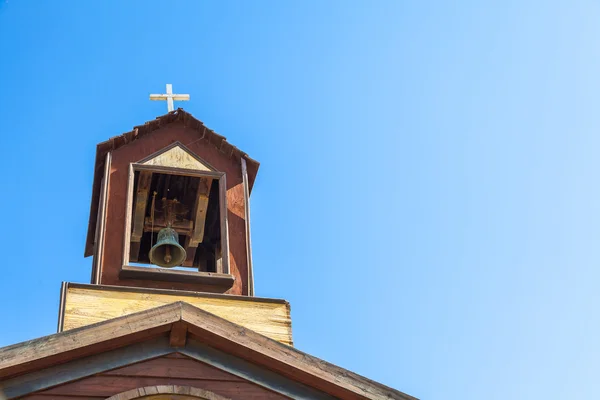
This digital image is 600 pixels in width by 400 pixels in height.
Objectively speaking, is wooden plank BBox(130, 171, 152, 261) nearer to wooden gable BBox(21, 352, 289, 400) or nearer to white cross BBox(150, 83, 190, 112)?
white cross BBox(150, 83, 190, 112)

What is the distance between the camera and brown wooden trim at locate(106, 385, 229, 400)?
6.43m

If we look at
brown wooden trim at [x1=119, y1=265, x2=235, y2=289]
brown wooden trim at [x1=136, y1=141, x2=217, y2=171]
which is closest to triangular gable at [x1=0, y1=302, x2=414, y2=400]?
brown wooden trim at [x1=119, y1=265, x2=235, y2=289]

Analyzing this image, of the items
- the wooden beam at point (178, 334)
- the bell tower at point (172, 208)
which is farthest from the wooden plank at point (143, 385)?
the bell tower at point (172, 208)

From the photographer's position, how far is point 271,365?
6957mm

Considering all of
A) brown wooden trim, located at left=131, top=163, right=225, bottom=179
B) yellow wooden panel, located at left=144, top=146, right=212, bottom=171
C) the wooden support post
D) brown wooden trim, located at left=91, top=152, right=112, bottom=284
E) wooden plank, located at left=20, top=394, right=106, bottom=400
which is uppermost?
yellow wooden panel, located at left=144, top=146, right=212, bottom=171

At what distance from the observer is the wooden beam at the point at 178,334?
272 inches

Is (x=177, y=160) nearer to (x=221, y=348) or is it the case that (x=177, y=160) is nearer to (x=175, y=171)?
(x=175, y=171)

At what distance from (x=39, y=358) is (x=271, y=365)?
186cm

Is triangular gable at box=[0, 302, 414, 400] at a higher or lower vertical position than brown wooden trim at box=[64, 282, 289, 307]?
lower

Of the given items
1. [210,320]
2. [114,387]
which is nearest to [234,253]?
[210,320]

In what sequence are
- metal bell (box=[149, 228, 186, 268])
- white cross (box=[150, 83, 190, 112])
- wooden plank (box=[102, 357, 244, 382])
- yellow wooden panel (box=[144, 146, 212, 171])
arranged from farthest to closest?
white cross (box=[150, 83, 190, 112])
yellow wooden panel (box=[144, 146, 212, 171])
metal bell (box=[149, 228, 186, 268])
wooden plank (box=[102, 357, 244, 382])

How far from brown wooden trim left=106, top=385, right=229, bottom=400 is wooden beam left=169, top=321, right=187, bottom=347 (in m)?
0.44

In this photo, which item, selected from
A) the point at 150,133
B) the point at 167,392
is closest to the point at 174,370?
the point at 167,392

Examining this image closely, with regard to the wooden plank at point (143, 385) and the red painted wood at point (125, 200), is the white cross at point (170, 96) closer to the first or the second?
the red painted wood at point (125, 200)
